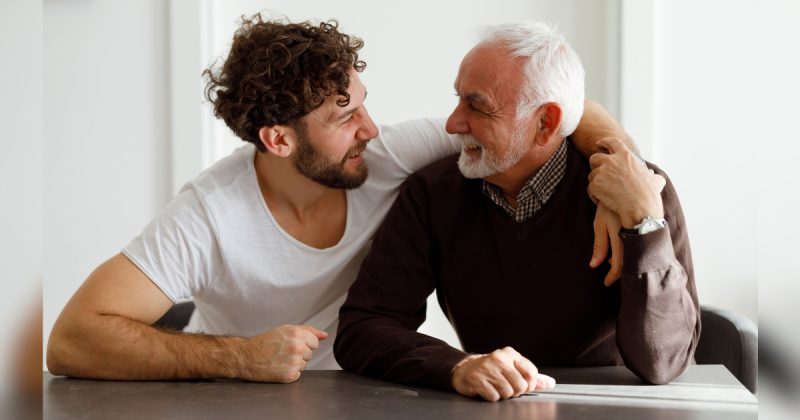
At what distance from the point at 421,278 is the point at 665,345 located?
0.56m

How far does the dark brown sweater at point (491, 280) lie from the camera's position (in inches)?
69.6

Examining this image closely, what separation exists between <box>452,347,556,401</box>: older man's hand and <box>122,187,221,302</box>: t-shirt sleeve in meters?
0.75

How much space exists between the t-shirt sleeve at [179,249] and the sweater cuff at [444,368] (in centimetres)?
69

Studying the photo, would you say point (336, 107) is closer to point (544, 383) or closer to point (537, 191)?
point (537, 191)

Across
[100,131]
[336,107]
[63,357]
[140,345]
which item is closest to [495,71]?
[336,107]

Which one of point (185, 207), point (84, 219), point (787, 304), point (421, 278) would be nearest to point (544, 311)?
point (421, 278)

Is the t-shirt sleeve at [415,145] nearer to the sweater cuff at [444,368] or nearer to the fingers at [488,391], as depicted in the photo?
the sweater cuff at [444,368]

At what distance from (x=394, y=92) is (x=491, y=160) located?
4.52 feet

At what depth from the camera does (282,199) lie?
→ 2.16 m

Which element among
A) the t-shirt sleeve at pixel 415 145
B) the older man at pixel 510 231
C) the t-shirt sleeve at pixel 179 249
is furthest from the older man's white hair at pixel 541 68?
the t-shirt sleeve at pixel 179 249

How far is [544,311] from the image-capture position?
6.26 feet

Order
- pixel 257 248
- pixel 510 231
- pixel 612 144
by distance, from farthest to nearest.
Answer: pixel 257 248 < pixel 510 231 < pixel 612 144

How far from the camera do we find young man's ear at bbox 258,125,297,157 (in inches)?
84.6

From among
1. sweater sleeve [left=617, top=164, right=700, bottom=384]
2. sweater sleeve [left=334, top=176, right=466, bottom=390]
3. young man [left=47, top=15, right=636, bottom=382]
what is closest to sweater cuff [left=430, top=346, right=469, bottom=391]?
sweater sleeve [left=334, top=176, right=466, bottom=390]
